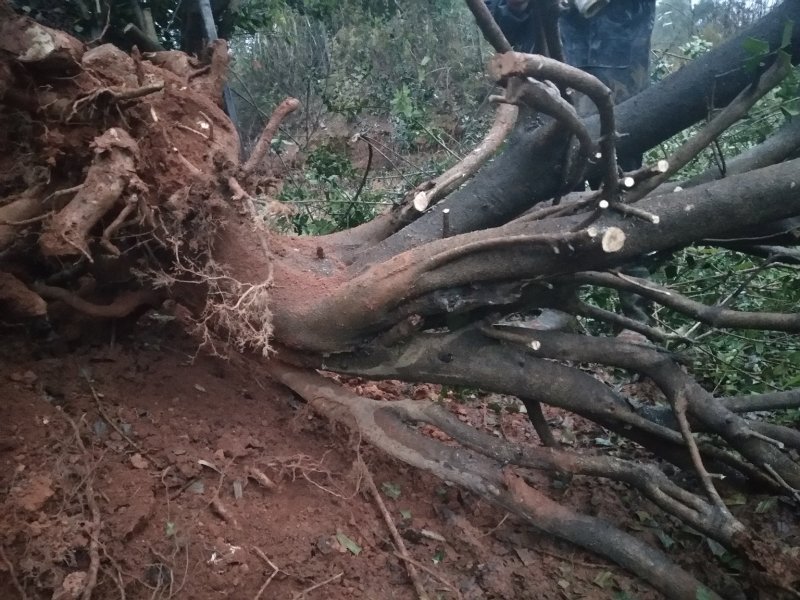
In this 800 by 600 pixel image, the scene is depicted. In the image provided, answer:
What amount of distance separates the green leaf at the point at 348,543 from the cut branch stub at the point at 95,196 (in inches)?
49.5

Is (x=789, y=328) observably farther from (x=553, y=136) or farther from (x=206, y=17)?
(x=206, y=17)

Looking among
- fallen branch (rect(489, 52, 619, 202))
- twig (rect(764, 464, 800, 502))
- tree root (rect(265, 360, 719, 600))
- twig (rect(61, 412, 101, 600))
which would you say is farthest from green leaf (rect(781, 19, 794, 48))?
twig (rect(61, 412, 101, 600))

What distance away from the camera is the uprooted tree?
6.99ft

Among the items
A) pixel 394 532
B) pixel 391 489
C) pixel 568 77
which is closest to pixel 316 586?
pixel 394 532

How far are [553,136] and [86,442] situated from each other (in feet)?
6.52

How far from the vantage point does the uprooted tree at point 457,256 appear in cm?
213

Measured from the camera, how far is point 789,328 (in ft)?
7.38

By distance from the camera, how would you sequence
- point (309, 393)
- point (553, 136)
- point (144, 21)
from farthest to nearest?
point (144, 21) < point (309, 393) < point (553, 136)

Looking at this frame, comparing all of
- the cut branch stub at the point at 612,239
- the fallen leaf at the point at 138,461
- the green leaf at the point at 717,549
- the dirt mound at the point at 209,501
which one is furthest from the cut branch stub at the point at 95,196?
the green leaf at the point at 717,549

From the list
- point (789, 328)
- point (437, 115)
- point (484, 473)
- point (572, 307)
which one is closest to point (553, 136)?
point (572, 307)

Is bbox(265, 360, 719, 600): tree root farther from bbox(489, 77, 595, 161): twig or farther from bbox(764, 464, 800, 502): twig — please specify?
bbox(489, 77, 595, 161): twig

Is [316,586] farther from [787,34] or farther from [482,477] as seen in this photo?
[787,34]

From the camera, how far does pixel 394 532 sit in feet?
7.64

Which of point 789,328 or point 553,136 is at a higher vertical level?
point 553,136
